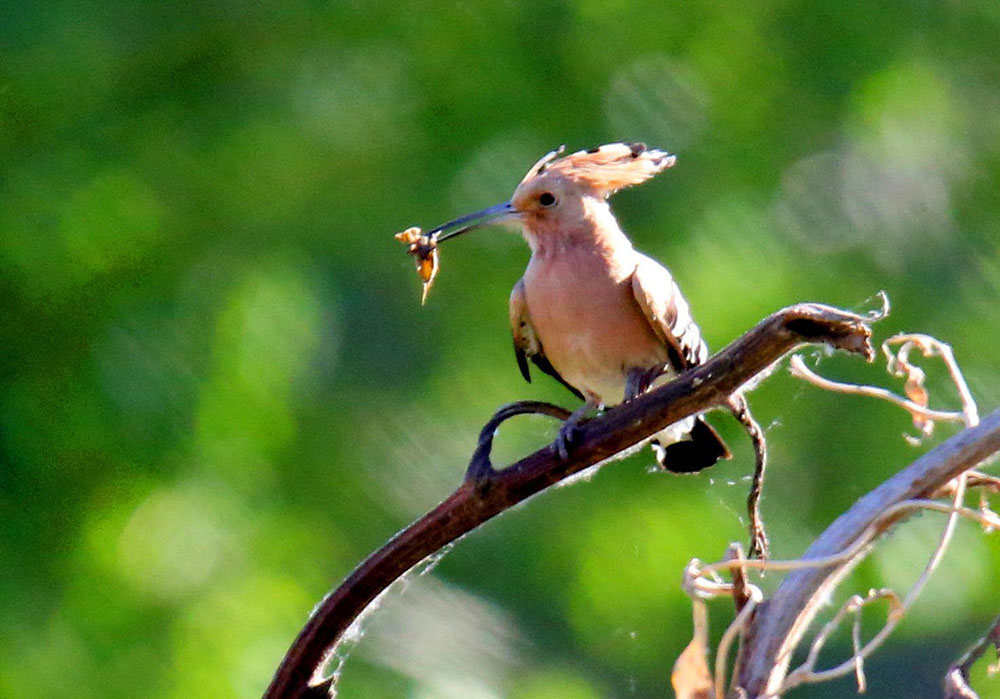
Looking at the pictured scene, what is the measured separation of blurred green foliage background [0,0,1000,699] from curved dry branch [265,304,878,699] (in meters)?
2.49

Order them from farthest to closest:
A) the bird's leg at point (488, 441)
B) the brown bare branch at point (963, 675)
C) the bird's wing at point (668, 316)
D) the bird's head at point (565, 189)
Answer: the bird's head at point (565, 189)
the bird's wing at point (668, 316)
the bird's leg at point (488, 441)
the brown bare branch at point (963, 675)

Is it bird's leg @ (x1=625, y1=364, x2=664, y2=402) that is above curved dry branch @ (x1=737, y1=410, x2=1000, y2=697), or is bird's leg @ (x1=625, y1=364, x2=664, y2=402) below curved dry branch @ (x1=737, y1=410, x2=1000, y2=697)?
above

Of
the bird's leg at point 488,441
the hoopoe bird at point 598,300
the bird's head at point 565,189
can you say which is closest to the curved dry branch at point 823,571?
the bird's leg at point 488,441

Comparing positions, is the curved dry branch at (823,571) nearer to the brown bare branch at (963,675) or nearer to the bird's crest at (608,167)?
the brown bare branch at (963,675)

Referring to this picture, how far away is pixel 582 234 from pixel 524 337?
0.75ft

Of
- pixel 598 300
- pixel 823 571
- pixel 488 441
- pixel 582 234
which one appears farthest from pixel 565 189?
pixel 823 571

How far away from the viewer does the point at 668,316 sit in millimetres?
2309

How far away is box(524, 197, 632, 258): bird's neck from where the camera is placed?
246cm

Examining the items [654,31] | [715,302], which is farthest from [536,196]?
[654,31]

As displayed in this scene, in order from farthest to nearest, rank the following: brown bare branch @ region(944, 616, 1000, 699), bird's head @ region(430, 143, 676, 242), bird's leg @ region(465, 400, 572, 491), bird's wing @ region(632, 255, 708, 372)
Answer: bird's head @ region(430, 143, 676, 242) < bird's wing @ region(632, 255, 708, 372) < bird's leg @ region(465, 400, 572, 491) < brown bare branch @ region(944, 616, 1000, 699)

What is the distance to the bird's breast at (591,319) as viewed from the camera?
2.36 m

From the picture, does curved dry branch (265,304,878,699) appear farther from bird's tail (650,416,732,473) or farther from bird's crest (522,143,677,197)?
bird's tail (650,416,732,473)

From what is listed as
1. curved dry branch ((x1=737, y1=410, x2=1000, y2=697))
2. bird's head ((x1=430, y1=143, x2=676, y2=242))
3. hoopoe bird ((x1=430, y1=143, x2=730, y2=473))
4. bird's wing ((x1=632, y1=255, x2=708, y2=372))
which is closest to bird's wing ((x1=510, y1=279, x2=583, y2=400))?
hoopoe bird ((x1=430, y1=143, x2=730, y2=473))

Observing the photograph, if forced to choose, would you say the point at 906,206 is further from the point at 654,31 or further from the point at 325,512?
the point at 325,512
